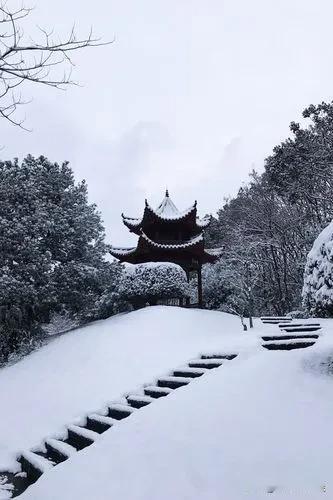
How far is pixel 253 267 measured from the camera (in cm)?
2534

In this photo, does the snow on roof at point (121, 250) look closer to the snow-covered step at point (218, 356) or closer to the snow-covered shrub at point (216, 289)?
the snow-covered shrub at point (216, 289)

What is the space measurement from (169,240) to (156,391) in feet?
38.8

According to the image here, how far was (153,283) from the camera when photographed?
45.7ft

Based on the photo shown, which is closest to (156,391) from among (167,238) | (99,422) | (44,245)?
(99,422)

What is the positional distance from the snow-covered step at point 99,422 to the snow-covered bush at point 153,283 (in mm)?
7231

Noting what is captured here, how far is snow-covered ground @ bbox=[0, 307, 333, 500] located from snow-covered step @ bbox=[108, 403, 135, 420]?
1.44 feet

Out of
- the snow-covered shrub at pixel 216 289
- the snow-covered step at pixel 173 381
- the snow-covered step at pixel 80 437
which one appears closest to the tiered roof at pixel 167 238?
the snow-covered shrub at pixel 216 289

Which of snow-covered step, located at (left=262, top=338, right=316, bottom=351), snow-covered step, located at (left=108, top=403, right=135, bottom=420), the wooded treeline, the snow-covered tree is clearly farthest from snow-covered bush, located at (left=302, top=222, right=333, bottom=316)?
the snow-covered tree

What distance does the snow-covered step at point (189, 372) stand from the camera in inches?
289

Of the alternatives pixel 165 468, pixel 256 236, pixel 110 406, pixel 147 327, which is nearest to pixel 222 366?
pixel 110 406

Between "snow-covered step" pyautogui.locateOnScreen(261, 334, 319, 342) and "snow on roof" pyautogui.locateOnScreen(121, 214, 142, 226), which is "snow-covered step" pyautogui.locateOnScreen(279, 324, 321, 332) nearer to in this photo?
"snow-covered step" pyautogui.locateOnScreen(261, 334, 319, 342)

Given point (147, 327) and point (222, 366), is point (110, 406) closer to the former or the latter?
point (222, 366)

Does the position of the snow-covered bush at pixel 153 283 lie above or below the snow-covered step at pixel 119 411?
above

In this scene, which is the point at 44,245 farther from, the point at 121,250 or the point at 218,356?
the point at 218,356
